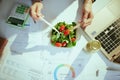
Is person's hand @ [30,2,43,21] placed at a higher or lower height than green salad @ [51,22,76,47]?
higher

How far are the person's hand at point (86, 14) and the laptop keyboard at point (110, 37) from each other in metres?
0.08

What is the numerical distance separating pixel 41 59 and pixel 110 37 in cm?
33

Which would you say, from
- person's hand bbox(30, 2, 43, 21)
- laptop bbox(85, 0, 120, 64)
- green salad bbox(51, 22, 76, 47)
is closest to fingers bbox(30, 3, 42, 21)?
person's hand bbox(30, 2, 43, 21)

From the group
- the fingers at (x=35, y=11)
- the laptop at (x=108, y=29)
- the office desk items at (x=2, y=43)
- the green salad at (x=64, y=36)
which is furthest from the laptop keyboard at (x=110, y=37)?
the office desk items at (x=2, y=43)

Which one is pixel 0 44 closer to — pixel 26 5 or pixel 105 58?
pixel 26 5

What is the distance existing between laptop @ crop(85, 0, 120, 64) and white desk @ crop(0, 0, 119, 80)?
53mm

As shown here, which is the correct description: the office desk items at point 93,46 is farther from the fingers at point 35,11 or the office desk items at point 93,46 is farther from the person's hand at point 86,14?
the fingers at point 35,11

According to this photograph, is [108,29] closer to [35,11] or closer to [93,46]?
[93,46]

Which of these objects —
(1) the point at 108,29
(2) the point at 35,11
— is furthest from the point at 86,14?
(2) the point at 35,11

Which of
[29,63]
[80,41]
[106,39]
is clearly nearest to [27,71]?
[29,63]

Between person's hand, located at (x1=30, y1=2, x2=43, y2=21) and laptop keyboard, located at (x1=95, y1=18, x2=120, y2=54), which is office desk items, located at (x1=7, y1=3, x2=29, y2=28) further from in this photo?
laptop keyboard, located at (x1=95, y1=18, x2=120, y2=54)

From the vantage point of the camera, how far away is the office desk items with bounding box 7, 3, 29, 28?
1.09 m

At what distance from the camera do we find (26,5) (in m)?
1.16

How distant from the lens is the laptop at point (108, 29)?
3.44 ft
